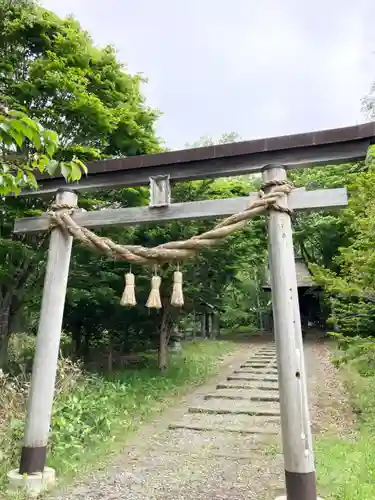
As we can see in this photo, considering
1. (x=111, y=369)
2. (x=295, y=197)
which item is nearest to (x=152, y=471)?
(x=295, y=197)

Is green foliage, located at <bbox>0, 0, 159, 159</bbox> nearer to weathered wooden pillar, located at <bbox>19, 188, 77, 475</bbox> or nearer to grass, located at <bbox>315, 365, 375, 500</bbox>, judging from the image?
weathered wooden pillar, located at <bbox>19, 188, 77, 475</bbox>

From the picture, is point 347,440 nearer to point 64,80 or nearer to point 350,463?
point 350,463

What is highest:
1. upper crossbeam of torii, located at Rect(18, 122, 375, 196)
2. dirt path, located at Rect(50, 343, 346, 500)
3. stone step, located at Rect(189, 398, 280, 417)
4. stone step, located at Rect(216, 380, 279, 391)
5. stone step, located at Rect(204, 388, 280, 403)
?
upper crossbeam of torii, located at Rect(18, 122, 375, 196)

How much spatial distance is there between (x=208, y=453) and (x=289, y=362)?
2429mm

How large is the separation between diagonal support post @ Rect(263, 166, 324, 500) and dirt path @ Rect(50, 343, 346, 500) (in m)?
0.80

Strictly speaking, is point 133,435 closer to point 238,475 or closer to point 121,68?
point 238,475

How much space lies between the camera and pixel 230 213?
387 centimetres

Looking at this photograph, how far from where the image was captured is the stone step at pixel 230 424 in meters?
5.94

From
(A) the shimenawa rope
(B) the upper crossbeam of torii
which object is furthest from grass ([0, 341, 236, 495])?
A: (B) the upper crossbeam of torii

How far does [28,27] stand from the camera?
22.4 feet

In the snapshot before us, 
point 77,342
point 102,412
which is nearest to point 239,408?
point 102,412

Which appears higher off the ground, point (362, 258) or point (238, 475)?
point (362, 258)

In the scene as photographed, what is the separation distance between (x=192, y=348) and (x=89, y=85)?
972 cm

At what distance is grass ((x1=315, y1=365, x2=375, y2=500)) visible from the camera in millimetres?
3621
